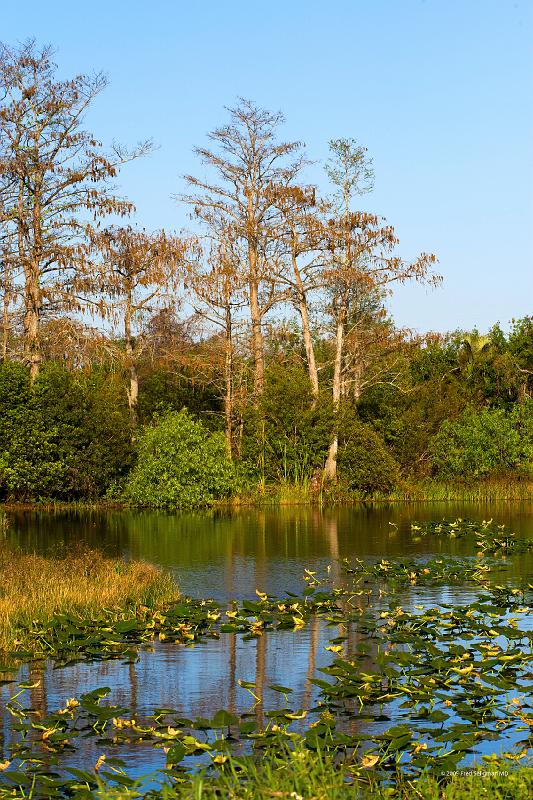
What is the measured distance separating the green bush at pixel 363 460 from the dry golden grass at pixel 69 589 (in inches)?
942

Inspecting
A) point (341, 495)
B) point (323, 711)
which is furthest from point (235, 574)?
point (341, 495)

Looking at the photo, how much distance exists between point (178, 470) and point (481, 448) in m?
Result: 14.1

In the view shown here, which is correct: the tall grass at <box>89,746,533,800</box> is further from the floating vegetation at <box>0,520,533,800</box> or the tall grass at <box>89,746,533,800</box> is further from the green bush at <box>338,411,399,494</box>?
the green bush at <box>338,411,399,494</box>

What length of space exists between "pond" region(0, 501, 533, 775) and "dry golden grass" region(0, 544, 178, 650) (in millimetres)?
1061

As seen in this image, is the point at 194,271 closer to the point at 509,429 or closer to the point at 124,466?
the point at 124,466

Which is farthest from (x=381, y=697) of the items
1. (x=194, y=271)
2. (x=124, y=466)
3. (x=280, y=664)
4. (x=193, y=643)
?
(x=194, y=271)

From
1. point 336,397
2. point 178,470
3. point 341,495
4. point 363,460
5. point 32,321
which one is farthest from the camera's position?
point 336,397

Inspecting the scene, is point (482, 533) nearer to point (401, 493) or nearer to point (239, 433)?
point (401, 493)

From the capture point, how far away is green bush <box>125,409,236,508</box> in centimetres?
4016

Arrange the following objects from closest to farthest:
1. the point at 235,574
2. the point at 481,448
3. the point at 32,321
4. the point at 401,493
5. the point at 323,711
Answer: the point at 323,711 → the point at 235,574 → the point at 32,321 → the point at 401,493 → the point at 481,448

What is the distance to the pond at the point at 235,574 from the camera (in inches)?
447

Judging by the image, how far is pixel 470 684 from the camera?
1127 centimetres

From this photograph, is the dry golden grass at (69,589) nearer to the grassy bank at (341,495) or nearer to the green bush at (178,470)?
the green bush at (178,470)

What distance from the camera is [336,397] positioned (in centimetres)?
4459
